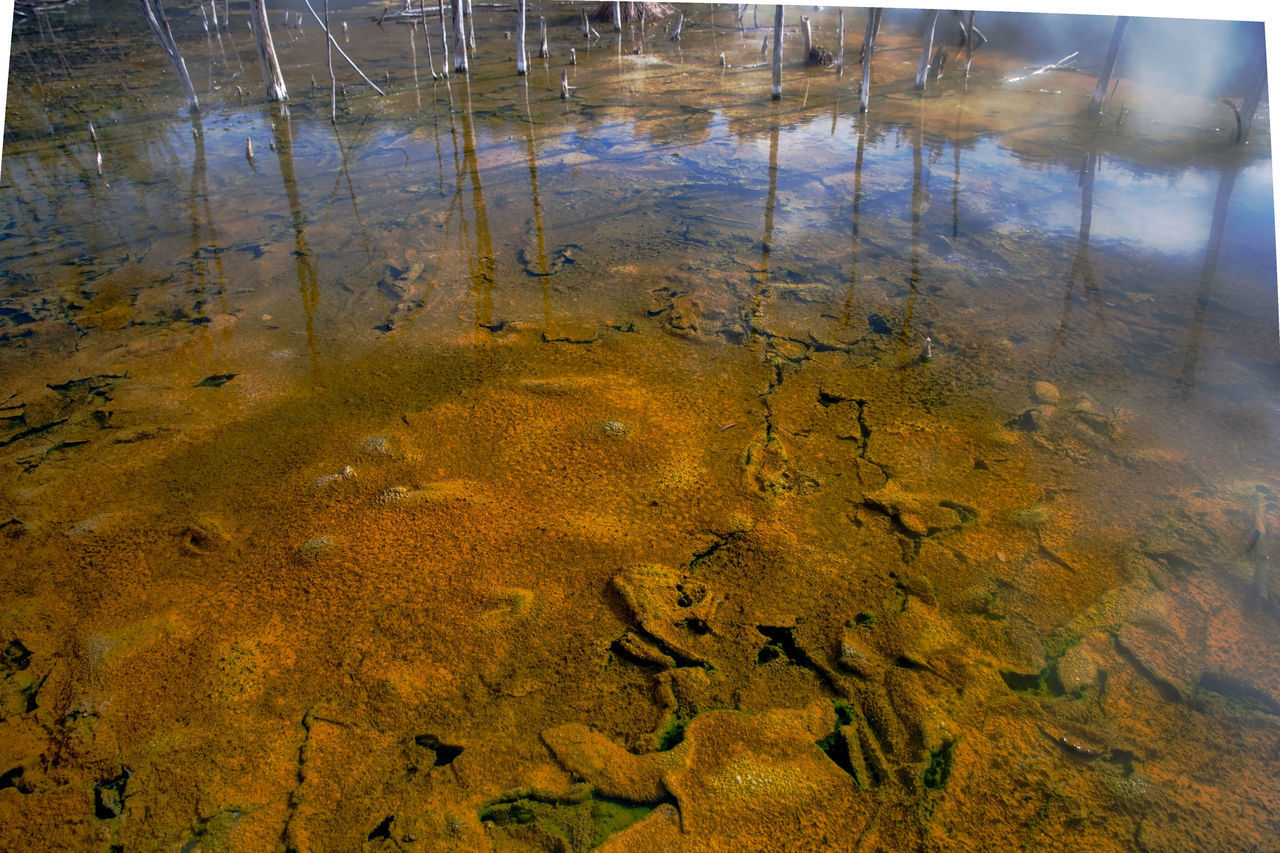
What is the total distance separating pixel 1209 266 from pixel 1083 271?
0.74 metres

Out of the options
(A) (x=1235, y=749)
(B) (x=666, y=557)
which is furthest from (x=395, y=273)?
(A) (x=1235, y=749)

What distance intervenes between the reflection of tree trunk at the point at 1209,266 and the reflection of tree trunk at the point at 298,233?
4.27m

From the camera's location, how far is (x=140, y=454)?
3.19 m

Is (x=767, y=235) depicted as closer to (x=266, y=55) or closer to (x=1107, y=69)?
(x=1107, y=69)

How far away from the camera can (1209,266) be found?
4496mm

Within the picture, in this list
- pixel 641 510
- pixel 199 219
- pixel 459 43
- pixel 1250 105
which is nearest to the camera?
pixel 641 510

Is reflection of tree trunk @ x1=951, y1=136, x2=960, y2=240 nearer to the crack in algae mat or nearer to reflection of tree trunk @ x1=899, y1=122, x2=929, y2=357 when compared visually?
the crack in algae mat

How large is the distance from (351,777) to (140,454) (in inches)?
77.1

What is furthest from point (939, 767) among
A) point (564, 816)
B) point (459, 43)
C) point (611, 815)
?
point (459, 43)

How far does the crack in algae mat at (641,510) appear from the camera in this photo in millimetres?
2004

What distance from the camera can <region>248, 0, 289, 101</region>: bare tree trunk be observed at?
755 centimetres

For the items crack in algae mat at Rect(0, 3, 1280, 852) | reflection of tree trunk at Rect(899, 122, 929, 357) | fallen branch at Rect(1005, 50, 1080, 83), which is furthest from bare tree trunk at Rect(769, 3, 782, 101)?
fallen branch at Rect(1005, 50, 1080, 83)

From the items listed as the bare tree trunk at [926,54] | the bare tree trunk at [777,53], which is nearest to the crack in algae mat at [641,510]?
the bare tree trunk at [777,53]

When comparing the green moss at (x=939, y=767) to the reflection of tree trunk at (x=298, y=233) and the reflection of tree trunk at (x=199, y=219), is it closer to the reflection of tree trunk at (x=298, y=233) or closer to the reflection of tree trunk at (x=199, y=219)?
the reflection of tree trunk at (x=298, y=233)
